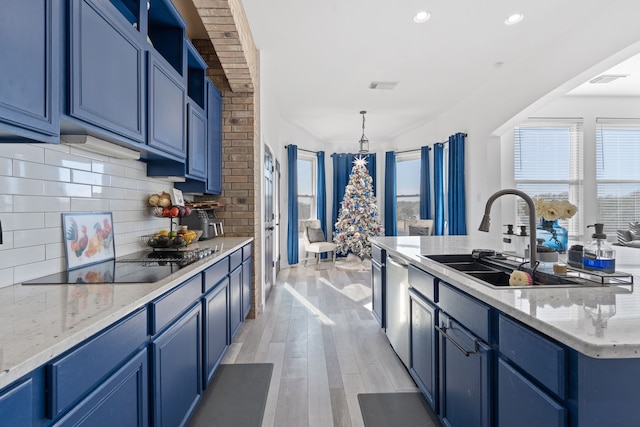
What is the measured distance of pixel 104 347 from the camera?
3.20ft

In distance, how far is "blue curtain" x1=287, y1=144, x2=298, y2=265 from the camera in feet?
21.9

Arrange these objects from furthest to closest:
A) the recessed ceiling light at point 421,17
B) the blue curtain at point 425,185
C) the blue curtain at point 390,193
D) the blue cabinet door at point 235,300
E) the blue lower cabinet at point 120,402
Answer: the blue curtain at point 390,193, the blue curtain at point 425,185, the recessed ceiling light at point 421,17, the blue cabinet door at point 235,300, the blue lower cabinet at point 120,402

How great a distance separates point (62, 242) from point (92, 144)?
0.52 m

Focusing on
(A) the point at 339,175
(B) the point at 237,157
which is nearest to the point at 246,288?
(B) the point at 237,157

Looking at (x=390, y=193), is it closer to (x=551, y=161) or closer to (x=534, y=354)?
(x=551, y=161)

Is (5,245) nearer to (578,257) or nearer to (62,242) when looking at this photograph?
(62,242)

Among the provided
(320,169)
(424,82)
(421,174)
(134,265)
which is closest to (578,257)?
(134,265)

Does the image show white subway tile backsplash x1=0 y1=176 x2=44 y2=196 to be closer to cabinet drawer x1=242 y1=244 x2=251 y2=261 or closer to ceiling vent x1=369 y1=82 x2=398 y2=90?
cabinet drawer x1=242 y1=244 x2=251 y2=261

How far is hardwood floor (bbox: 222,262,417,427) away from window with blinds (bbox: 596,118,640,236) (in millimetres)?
4348

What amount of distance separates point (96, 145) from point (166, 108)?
0.65 meters

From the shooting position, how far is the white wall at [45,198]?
4.42 ft

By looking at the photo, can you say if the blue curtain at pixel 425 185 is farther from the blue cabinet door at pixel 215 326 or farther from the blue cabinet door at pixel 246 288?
the blue cabinet door at pixel 215 326

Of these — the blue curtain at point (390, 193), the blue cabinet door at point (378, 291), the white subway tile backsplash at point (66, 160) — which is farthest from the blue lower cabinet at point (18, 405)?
the blue curtain at point (390, 193)

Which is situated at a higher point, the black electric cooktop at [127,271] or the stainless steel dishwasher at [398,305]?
the black electric cooktop at [127,271]
